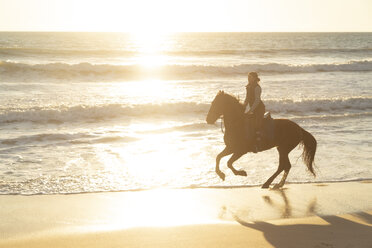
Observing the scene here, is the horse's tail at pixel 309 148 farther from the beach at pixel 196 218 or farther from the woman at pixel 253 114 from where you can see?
the woman at pixel 253 114

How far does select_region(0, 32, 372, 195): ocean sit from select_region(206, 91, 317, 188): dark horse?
2.53ft

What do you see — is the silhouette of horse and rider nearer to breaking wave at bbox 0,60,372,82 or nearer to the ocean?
the ocean

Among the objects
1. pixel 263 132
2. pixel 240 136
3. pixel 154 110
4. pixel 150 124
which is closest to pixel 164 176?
pixel 240 136

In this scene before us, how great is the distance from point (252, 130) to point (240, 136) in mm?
295

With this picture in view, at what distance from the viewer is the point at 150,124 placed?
59.5ft

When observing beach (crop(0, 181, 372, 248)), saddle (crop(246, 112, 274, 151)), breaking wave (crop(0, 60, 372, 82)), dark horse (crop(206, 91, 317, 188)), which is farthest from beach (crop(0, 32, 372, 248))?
breaking wave (crop(0, 60, 372, 82))

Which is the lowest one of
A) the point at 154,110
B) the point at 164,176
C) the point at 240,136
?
the point at 164,176

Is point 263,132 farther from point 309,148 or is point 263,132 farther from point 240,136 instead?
point 309,148

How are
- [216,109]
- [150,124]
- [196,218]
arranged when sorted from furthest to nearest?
[150,124] → [216,109] → [196,218]

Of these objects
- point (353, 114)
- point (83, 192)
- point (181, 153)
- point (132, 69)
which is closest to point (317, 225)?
point (83, 192)

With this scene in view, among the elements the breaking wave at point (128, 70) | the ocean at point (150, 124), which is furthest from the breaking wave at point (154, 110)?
the breaking wave at point (128, 70)

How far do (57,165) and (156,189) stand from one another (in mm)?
3153

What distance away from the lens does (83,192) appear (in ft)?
31.6

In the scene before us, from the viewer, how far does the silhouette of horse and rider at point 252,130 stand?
9523 millimetres
